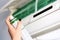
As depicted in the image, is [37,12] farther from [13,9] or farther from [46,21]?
[13,9]

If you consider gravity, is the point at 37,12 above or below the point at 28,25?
above

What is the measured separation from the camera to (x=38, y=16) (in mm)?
902

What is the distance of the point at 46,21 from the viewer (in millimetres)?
853

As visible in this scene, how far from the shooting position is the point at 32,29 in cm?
97

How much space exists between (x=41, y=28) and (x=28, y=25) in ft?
0.48

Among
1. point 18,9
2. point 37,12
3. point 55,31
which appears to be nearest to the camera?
point 55,31

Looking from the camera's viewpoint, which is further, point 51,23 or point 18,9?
point 18,9

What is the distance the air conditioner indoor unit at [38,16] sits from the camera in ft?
2.65

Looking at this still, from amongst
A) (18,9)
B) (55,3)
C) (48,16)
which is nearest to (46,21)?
(48,16)

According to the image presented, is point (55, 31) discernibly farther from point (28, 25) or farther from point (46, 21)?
point (28, 25)

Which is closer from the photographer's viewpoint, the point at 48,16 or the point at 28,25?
the point at 48,16

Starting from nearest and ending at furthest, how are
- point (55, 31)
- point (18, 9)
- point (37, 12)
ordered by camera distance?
point (55, 31)
point (37, 12)
point (18, 9)

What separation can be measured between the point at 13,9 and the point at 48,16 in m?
0.51

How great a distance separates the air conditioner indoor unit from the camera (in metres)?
0.81
